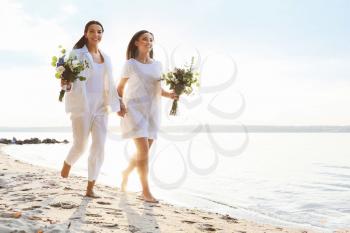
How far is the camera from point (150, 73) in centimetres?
734

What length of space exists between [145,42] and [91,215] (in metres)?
3.23

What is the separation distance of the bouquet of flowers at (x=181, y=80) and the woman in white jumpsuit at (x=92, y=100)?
1068 mm

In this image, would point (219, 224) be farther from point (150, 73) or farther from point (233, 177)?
point (233, 177)

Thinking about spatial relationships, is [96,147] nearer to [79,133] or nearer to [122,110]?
[79,133]

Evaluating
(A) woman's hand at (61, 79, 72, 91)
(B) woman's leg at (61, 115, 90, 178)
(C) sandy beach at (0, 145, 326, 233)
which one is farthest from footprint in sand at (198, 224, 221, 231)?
(A) woman's hand at (61, 79, 72, 91)

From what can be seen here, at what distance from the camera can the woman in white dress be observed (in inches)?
A: 281

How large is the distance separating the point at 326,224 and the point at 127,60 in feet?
14.5

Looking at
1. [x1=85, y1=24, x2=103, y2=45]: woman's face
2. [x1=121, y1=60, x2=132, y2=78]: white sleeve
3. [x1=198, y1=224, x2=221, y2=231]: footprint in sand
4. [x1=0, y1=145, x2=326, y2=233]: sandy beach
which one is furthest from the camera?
[x1=121, y1=60, x2=132, y2=78]: white sleeve

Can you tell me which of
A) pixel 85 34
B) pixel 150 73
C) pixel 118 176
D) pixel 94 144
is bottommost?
pixel 118 176

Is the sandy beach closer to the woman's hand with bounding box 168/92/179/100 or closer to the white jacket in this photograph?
the white jacket

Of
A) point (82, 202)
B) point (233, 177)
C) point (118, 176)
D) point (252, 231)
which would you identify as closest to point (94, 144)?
point (82, 202)

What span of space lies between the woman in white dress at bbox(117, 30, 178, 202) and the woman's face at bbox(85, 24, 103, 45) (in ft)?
2.32

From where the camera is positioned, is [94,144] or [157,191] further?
[157,191]

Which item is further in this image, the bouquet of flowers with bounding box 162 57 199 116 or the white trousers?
the bouquet of flowers with bounding box 162 57 199 116
